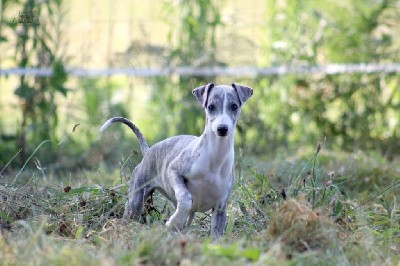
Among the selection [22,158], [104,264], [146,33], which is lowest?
[22,158]

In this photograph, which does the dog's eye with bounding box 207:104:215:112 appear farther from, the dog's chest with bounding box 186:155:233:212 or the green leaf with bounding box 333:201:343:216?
the green leaf with bounding box 333:201:343:216

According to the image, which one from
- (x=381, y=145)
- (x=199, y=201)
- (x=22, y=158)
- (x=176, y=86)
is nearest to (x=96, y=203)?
(x=199, y=201)

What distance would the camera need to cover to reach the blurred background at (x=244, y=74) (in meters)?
9.54

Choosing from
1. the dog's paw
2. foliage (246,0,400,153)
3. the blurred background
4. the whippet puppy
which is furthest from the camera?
foliage (246,0,400,153)

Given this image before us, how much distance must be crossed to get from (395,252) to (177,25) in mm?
5580

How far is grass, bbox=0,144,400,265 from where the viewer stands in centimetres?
410

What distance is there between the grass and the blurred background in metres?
2.97

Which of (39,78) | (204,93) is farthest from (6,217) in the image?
(39,78)

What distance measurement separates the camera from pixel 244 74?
10.1 m

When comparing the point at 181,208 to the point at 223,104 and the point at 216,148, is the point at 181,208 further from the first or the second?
the point at 223,104

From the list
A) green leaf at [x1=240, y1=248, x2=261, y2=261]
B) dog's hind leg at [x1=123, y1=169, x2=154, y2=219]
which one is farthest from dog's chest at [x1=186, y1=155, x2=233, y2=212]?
green leaf at [x1=240, y1=248, x2=261, y2=261]

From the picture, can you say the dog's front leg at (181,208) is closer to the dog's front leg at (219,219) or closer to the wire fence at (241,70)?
the dog's front leg at (219,219)

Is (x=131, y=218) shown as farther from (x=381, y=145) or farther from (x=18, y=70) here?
(x=381, y=145)

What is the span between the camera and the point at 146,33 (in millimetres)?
10234
